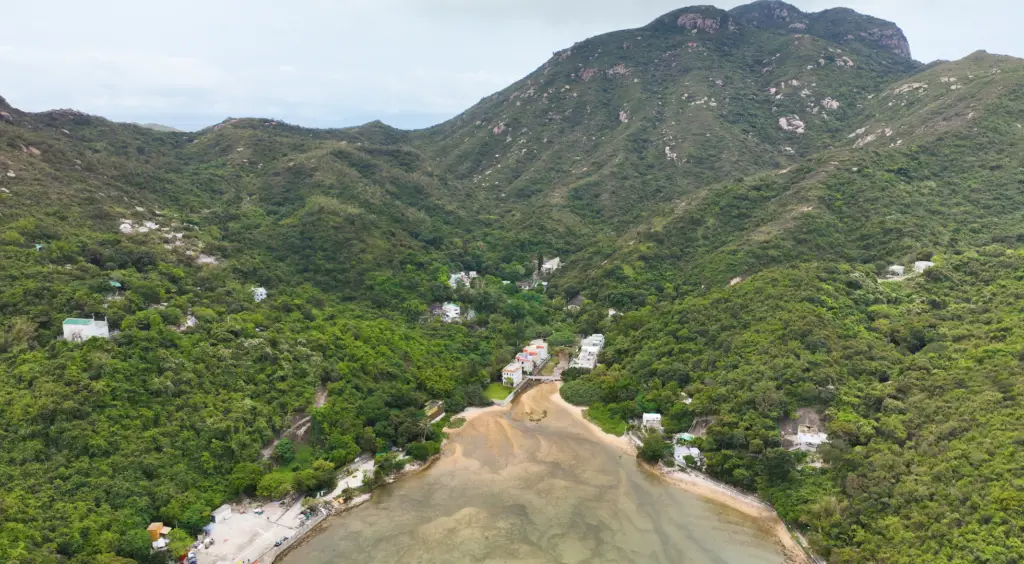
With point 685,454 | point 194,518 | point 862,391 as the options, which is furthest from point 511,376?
point 862,391

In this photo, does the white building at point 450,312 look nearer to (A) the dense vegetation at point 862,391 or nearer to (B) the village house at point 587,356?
(B) the village house at point 587,356

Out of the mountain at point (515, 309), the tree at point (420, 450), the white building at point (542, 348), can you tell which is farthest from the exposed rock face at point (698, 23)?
the tree at point (420, 450)

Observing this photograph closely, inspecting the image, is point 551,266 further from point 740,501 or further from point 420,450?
point 740,501

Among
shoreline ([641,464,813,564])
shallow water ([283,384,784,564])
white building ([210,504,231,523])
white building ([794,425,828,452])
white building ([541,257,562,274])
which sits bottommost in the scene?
shoreline ([641,464,813,564])

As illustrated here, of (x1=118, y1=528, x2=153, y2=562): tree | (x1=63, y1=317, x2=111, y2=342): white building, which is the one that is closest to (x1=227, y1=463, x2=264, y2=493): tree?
(x1=118, y1=528, x2=153, y2=562): tree

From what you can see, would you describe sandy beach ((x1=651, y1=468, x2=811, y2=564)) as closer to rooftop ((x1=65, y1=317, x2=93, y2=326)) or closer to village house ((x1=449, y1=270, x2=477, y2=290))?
village house ((x1=449, y1=270, x2=477, y2=290))

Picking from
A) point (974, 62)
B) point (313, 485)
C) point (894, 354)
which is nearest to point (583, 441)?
point (313, 485)
